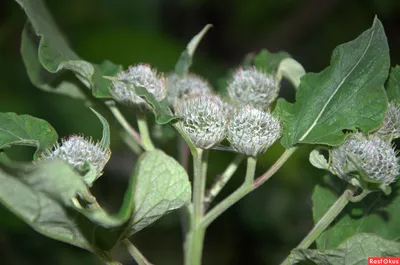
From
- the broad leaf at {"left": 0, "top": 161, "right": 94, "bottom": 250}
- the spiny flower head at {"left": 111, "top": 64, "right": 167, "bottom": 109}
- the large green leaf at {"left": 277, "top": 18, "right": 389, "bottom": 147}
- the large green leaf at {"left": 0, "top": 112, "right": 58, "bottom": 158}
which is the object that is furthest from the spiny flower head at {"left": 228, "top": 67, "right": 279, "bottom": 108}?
the broad leaf at {"left": 0, "top": 161, "right": 94, "bottom": 250}

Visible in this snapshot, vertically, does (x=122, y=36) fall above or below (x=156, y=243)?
above

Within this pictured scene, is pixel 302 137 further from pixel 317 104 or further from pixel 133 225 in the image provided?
pixel 133 225

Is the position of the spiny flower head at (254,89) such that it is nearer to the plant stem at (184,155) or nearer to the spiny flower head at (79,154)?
the plant stem at (184,155)

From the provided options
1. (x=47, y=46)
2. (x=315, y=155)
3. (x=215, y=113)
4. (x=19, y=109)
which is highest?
(x=19, y=109)

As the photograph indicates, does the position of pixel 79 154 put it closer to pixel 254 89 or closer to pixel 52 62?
pixel 52 62

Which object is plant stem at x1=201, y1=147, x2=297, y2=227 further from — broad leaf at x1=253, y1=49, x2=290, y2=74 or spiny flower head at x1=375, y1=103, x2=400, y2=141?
broad leaf at x1=253, y1=49, x2=290, y2=74

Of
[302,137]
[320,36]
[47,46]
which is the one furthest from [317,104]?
[320,36]

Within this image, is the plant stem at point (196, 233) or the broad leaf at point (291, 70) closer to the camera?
the plant stem at point (196, 233)

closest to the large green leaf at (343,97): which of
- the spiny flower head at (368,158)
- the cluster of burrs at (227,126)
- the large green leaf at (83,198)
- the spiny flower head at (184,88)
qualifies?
the spiny flower head at (368,158)
